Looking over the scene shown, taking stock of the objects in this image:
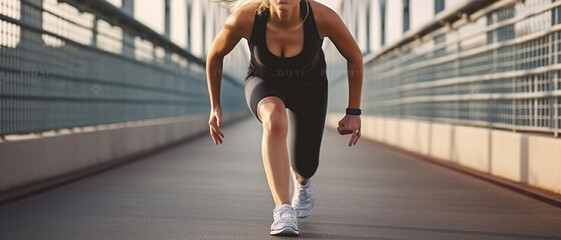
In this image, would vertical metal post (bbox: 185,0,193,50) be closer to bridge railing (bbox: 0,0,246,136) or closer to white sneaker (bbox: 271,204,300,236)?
bridge railing (bbox: 0,0,246,136)

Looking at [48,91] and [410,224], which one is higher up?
[48,91]

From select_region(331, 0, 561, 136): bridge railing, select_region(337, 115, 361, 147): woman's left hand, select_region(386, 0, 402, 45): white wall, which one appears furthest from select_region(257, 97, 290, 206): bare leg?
select_region(386, 0, 402, 45): white wall

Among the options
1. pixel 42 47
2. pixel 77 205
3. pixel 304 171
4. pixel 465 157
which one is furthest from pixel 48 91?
pixel 465 157

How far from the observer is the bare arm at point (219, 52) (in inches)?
202

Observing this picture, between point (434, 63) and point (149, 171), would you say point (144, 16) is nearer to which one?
point (434, 63)

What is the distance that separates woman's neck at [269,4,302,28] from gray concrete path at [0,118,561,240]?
1.21m

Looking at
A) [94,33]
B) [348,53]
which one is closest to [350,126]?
[348,53]

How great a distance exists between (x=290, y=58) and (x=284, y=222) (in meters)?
0.93

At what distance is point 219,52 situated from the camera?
17.4ft

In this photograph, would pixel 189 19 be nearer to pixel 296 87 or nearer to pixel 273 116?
pixel 296 87

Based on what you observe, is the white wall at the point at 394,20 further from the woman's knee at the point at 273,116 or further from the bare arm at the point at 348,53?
the woman's knee at the point at 273,116

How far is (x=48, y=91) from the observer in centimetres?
915

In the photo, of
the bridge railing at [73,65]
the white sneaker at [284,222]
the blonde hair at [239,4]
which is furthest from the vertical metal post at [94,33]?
the white sneaker at [284,222]

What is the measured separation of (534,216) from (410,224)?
993 mm
